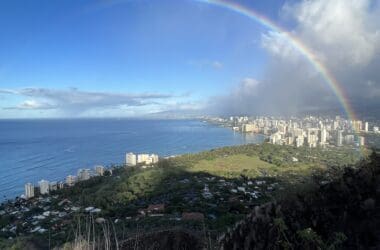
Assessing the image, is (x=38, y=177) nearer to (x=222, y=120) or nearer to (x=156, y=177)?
(x=156, y=177)

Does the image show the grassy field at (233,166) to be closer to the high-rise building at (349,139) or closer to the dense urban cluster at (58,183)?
the dense urban cluster at (58,183)

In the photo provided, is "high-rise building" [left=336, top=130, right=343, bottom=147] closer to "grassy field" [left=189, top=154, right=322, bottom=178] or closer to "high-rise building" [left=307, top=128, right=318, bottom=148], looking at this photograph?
"high-rise building" [left=307, top=128, right=318, bottom=148]

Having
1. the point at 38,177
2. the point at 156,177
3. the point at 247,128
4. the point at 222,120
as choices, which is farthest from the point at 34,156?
the point at 222,120

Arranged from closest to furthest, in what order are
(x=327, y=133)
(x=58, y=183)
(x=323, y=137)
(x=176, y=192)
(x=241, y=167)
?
(x=176, y=192), (x=241, y=167), (x=58, y=183), (x=323, y=137), (x=327, y=133)

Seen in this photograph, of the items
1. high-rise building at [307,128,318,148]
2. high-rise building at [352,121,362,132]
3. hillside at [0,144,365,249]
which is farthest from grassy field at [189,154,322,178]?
high-rise building at [307,128,318,148]

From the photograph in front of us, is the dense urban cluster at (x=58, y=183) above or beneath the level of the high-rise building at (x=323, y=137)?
beneath

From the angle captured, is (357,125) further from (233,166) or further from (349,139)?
(233,166)

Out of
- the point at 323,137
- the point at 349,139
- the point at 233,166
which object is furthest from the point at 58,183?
the point at 323,137

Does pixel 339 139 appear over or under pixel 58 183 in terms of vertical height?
over

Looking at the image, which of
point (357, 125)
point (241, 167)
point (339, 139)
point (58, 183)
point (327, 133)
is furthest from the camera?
point (327, 133)

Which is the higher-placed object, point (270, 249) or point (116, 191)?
point (270, 249)

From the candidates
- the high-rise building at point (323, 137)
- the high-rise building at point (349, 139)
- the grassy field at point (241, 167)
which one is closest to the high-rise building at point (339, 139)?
the high-rise building at point (349, 139)
